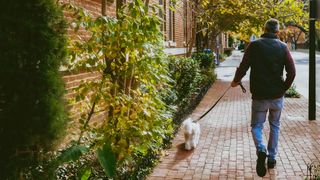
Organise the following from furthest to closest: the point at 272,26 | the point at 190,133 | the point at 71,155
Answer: the point at 190,133, the point at 272,26, the point at 71,155

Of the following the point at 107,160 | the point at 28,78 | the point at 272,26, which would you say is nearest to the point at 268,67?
the point at 272,26

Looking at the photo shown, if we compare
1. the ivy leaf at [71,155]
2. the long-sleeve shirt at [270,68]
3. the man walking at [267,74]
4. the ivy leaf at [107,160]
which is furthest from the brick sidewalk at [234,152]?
the ivy leaf at [71,155]

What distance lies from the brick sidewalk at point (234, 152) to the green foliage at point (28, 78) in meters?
2.47

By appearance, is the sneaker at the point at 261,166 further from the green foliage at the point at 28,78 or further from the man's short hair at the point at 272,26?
the green foliage at the point at 28,78

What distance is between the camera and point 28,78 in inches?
138

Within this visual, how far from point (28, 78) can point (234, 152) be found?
4.42m

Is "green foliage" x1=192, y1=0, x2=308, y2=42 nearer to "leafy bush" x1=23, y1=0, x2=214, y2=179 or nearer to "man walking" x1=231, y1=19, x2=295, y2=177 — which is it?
"man walking" x1=231, y1=19, x2=295, y2=177

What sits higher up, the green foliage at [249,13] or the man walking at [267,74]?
the green foliage at [249,13]

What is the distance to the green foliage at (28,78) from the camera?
3.44 meters

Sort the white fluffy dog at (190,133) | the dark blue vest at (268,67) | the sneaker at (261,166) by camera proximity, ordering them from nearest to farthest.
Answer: the sneaker at (261,166) → the dark blue vest at (268,67) → the white fluffy dog at (190,133)

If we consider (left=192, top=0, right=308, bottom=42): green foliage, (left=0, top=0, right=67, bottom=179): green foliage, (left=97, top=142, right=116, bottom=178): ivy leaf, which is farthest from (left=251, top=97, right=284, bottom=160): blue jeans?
(left=192, top=0, right=308, bottom=42): green foliage

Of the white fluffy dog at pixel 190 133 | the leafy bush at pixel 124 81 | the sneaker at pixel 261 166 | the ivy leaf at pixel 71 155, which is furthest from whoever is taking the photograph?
the white fluffy dog at pixel 190 133

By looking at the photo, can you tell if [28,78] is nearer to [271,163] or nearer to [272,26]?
[272,26]

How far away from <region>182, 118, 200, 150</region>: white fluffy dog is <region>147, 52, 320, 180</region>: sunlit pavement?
0.36 ft
